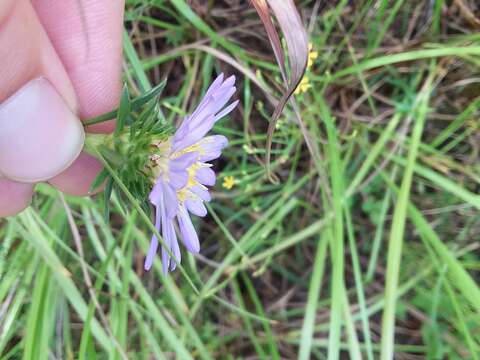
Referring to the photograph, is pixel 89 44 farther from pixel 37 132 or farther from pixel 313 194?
pixel 313 194

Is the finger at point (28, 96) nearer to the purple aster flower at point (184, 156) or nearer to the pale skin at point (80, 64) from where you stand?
the pale skin at point (80, 64)

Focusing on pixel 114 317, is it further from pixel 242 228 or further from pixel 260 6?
pixel 260 6

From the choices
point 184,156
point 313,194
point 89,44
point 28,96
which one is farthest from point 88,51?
point 313,194

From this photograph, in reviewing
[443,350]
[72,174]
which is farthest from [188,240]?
[443,350]

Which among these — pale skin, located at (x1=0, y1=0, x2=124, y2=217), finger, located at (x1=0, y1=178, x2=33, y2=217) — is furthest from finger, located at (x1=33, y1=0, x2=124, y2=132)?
finger, located at (x1=0, y1=178, x2=33, y2=217)

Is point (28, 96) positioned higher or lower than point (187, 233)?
higher

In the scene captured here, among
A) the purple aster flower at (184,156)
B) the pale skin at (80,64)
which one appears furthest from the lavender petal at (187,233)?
the pale skin at (80,64)

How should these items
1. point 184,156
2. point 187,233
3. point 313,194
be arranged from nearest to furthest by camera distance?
1. point 184,156
2. point 187,233
3. point 313,194
